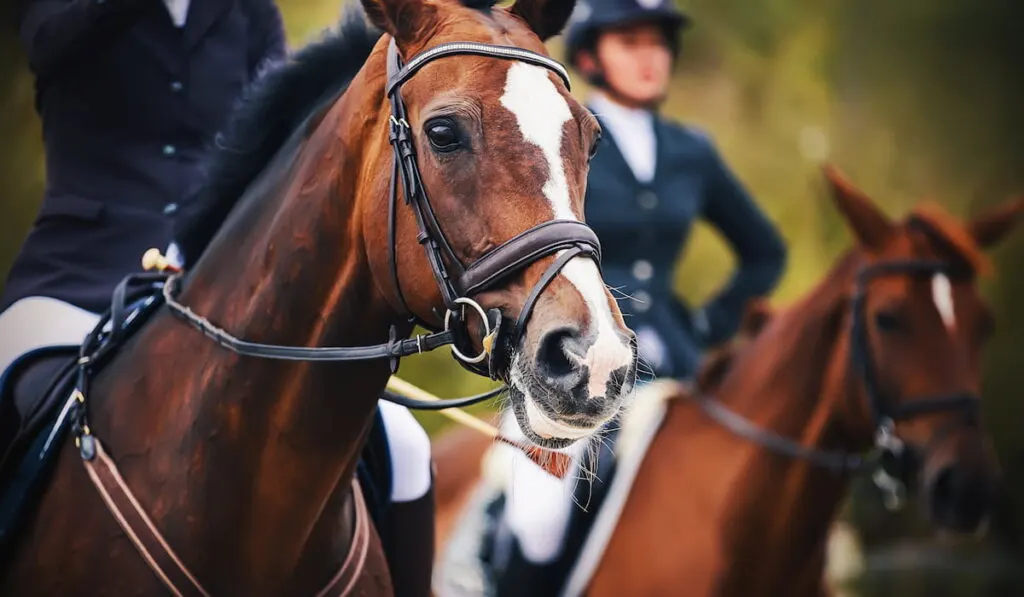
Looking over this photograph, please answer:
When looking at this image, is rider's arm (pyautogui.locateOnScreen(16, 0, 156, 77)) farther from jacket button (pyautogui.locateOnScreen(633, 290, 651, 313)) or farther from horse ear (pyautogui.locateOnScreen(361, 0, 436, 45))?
jacket button (pyautogui.locateOnScreen(633, 290, 651, 313))

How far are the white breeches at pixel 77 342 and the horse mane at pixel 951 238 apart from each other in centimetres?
252

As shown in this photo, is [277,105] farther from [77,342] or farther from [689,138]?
[689,138]

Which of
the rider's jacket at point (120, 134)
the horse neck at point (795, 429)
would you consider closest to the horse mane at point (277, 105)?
the rider's jacket at point (120, 134)

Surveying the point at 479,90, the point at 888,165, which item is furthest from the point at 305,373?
the point at 888,165

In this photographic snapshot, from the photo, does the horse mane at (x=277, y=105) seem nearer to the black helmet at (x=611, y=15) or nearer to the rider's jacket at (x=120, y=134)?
the rider's jacket at (x=120, y=134)

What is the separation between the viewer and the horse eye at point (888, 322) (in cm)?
458

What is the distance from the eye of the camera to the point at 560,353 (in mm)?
2115

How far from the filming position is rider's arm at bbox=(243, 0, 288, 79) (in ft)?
11.2

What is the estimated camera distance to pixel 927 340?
4566 mm

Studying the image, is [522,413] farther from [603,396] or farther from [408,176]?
[408,176]

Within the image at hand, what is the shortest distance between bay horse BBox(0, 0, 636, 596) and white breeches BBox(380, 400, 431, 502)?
0.19m

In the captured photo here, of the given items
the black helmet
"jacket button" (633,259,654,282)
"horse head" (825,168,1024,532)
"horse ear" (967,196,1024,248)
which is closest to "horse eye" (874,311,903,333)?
"horse head" (825,168,1024,532)

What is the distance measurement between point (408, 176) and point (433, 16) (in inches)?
14.3

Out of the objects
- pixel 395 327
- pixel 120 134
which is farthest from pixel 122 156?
pixel 395 327
